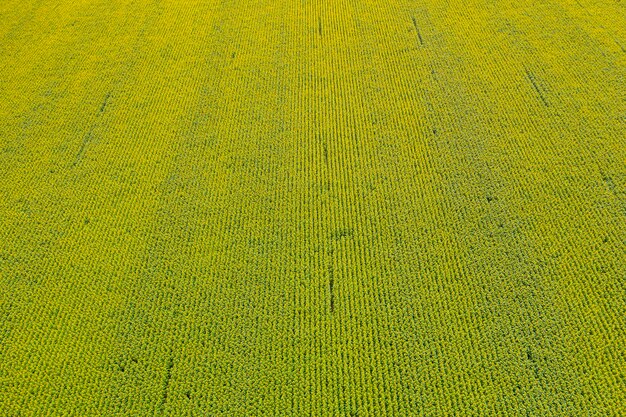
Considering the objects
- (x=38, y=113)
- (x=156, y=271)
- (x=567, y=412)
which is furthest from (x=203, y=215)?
(x=567, y=412)

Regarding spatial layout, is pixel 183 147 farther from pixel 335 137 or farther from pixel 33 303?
pixel 33 303

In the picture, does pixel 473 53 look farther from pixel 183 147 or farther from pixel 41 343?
Answer: pixel 41 343

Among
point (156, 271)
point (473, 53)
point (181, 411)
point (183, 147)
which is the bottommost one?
point (181, 411)

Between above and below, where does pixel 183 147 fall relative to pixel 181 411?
above

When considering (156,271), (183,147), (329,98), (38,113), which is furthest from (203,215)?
(38,113)

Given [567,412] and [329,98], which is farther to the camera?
[329,98]

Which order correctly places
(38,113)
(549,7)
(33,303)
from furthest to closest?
(549,7)
(38,113)
(33,303)

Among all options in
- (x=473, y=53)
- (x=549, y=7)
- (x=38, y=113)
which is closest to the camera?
(x=38, y=113)
